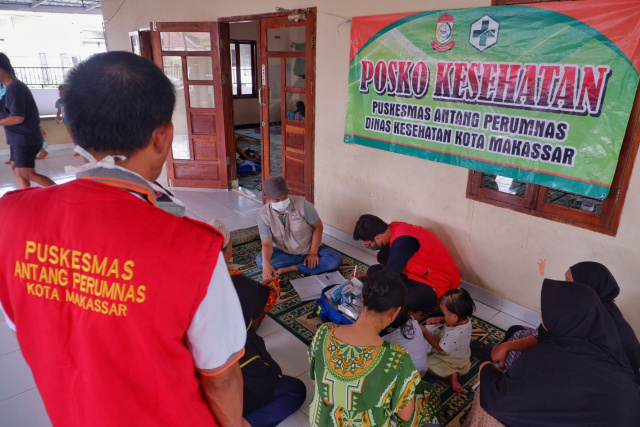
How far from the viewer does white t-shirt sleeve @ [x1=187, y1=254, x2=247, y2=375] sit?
29.6 inches

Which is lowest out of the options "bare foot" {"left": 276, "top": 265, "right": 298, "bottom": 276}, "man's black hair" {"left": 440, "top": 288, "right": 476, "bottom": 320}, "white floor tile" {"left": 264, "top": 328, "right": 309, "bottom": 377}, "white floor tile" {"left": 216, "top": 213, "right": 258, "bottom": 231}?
"white floor tile" {"left": 264, "top": 328, "right": 309, "bottom": 377}

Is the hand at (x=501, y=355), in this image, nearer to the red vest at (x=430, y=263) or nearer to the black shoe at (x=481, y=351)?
the black shoe at (x=481, y=351)

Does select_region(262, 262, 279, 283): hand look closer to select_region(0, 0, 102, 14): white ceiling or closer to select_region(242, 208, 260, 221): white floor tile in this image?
select_region(242, 208, 260, 221): white floor tile

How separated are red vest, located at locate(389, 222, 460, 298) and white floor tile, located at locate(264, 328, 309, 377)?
911 mm

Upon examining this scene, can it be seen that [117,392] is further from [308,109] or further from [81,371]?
[308,109]

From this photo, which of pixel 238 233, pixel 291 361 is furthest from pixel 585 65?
pixel 238 233

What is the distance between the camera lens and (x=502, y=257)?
9.17ft

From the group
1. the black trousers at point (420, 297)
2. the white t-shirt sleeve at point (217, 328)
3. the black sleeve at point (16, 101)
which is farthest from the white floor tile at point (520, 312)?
the black sleeve at point (16, 101)

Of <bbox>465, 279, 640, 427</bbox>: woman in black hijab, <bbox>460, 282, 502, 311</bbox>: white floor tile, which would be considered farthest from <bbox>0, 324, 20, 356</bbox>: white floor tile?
<bbox>460, 282, 502, 311</bbox>: white floor tile

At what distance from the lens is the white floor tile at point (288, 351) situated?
2303mm

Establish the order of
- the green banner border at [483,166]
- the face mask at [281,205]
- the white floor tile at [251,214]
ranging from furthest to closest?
the white floor tile at [251,214] → the face mask at [281,205] → the green banner border at [483,166]

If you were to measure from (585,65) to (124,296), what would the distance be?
2.44 metres

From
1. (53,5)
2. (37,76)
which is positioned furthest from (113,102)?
(37,76)

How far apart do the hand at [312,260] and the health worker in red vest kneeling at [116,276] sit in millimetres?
2502
